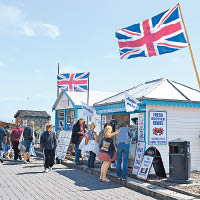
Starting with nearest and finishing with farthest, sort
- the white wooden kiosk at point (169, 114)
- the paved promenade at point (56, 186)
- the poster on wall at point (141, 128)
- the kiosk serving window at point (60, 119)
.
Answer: the paved promenade at point (56, 186) → the white wooden kiosk at point (169, 114) → the poster on wall at point (141, 128) → the kiosk serving window at point (60, 119)

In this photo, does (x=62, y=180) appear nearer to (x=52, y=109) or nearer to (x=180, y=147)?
(x=180, y=147)

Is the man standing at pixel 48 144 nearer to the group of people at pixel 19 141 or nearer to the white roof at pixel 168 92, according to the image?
the group of people at pixel 19 141

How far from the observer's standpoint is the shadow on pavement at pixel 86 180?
7940 mm

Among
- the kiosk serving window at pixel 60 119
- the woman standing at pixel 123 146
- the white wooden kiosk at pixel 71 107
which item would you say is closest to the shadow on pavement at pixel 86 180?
the woman standing at pixel 123 146

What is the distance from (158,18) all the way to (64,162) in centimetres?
681

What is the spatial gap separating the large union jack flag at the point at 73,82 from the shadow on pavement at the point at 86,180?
296 inches

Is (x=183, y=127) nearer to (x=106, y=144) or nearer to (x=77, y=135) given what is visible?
(x=106, y=144)

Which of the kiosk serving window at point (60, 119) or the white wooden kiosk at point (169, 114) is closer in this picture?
the white wooden kiosk at point (169, 114)

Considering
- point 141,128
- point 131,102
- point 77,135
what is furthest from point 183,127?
point 77,135

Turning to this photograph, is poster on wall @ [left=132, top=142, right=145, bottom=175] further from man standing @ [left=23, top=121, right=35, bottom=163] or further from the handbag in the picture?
man standing @ [left=23, top=121, right=35, bottom=163]

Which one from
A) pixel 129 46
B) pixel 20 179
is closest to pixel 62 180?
pixel 20 179

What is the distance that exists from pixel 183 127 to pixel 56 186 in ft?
16.6

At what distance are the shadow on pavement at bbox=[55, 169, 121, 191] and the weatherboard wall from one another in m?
2.47

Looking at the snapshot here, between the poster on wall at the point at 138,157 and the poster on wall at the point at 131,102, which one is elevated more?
the poster on wall at the point at 131,102
